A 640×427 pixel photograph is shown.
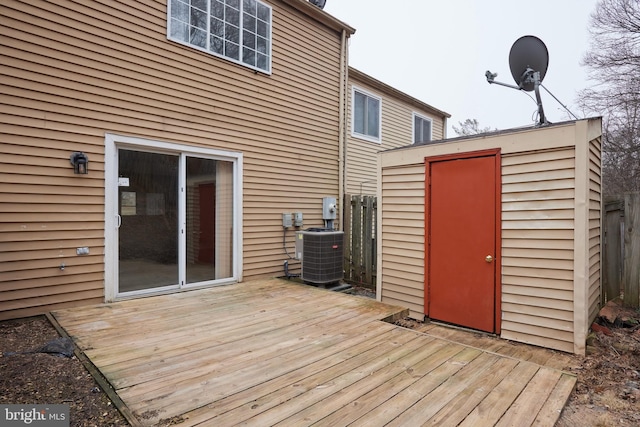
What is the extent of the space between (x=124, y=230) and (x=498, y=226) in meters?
4.91

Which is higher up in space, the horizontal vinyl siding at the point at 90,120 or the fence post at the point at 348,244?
the horizontal vinyl siding at the point at 90,120

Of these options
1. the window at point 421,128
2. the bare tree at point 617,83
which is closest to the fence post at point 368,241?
the window at point 421,128

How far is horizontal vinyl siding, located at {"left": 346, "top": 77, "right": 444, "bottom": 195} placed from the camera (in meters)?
9.24

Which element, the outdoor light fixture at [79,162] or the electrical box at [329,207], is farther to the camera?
the electrical box at [329,207]

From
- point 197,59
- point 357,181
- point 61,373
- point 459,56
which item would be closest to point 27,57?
point 197,59

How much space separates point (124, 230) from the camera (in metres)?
4.76

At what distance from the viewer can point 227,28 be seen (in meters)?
5.84

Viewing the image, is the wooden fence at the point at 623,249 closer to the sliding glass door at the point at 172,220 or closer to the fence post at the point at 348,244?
the fence post at the point at 348,244

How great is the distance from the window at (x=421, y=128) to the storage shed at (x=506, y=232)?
24.6 feet

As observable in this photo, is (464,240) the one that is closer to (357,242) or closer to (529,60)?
(529,60)

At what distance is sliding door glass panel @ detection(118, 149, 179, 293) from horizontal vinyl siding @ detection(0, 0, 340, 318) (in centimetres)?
31

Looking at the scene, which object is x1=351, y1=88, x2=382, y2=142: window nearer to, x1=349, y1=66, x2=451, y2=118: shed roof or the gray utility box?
x1=349, y1=66, x2=451, y2=118: shed roof

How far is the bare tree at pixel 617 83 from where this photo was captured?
10.6 metres

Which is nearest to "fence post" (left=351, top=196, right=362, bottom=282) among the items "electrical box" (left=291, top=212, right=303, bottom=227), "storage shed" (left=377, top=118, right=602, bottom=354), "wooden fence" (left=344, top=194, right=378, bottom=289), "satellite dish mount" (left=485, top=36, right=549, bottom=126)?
"wooden fence" (left=344, top=194, right=378, bottom=289)
